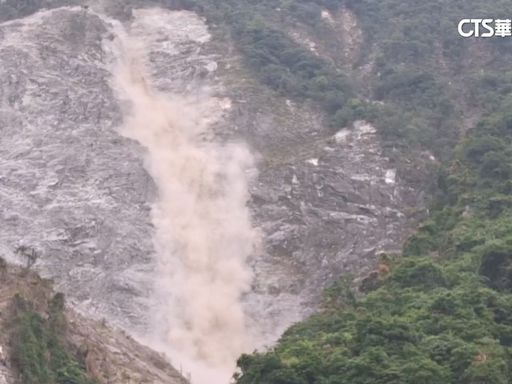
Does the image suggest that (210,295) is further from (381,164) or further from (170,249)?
(381,164)

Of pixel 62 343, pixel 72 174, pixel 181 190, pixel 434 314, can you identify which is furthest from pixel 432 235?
pixel 62 343

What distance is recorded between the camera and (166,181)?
180 ft

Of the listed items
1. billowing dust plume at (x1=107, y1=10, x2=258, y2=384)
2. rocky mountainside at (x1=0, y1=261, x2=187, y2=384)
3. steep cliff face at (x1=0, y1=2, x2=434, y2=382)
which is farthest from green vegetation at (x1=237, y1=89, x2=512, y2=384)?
billowing dust plume at (x1=107, y1=10, x2=258, y2=384)

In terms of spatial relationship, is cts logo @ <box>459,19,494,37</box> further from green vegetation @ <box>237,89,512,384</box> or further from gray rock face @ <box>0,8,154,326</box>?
gray rock face @ <box>0,8,154,326</box>

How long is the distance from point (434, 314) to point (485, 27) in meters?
35.2

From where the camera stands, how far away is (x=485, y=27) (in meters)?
69.1

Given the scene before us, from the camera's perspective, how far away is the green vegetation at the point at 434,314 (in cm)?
3372

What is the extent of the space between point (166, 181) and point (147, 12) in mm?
21272

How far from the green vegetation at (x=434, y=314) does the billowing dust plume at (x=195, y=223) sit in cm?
520

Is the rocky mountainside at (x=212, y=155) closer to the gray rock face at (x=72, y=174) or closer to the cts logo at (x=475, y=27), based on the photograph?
the gray rock face at (x=72, y=174)

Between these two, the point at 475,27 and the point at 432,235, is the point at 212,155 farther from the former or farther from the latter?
the point at 475,27

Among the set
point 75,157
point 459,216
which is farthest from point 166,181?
point 459,216

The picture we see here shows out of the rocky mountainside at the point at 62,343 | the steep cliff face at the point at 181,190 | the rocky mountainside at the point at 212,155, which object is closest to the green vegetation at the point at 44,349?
the rocky mountainside at the point at 62,343

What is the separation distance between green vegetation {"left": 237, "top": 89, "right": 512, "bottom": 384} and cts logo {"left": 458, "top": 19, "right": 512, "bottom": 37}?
16.8 meters
